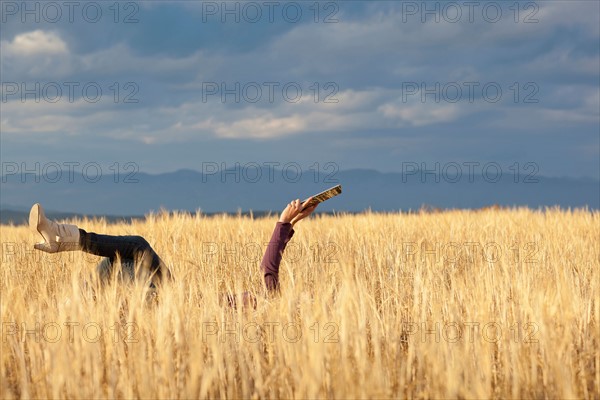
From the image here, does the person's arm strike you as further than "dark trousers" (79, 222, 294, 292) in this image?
No

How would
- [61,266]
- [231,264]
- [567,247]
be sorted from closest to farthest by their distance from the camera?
[231,264] < [61,266] < [567,247]

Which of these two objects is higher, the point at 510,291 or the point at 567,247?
the point at 567,247

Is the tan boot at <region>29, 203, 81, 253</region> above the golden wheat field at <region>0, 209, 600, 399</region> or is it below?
above

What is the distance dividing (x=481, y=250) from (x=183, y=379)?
16.1 ft

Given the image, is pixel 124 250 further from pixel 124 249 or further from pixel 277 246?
pixel 277 246

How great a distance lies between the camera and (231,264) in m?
6.23

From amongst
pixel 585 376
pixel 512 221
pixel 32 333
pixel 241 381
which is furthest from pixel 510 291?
pixel 512 221

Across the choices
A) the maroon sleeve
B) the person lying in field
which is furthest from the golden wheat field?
the person lying in field

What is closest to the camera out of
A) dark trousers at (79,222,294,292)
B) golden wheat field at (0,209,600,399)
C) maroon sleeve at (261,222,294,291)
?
golden wheat field at (0,209,600,399)

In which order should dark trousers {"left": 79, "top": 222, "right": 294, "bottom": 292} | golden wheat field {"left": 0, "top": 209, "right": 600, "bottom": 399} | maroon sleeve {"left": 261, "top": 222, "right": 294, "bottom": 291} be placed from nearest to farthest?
golden wheat field {"left": 0, "top": 209, "right": 600, "bottom": 399}, maroon sleeve {"left": 261, "top": 222, "right": 294, "bottom": 291}, dark trousers {"left": 79, "top": 222, "right": 294, "bottom": 292}

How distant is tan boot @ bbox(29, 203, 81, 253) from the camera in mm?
4836

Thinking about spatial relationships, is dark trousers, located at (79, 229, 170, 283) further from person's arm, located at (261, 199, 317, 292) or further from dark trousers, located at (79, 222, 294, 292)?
person's arm, located at (261, 199, 317, 292)

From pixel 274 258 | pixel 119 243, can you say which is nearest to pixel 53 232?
pixel 119 243

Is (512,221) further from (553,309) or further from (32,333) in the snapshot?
(32,333)
